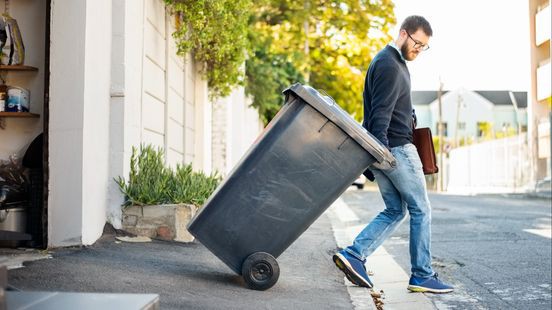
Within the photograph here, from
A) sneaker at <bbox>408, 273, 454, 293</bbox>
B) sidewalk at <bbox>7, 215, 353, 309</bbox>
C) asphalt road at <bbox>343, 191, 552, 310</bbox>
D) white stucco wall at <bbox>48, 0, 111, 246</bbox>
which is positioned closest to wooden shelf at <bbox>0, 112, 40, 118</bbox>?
white stucco wall at <bbox>48, 0, 111, 246</bbox>

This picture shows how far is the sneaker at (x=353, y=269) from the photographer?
17.7 feet

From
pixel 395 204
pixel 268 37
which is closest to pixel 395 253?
pixel 395 204

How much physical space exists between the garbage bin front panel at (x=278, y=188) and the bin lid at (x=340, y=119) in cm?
5

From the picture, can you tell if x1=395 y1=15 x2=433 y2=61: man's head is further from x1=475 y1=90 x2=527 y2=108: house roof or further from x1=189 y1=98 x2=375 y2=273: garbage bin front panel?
x1=475 y1=90 x2=527 y2=108: house roof

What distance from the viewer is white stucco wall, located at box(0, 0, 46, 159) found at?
255 inches

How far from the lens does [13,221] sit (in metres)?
5.95

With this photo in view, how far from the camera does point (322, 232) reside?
9.53 m

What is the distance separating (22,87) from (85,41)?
3.63 feet

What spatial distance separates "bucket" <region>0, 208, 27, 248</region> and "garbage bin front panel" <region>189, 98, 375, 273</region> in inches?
73.0

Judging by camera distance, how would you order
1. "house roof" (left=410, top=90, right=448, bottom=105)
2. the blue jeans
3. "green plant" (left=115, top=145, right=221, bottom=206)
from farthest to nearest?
1. "house roof" (left=410, top=90, right=448, bottom=105)
2. "green plant" (left=115, top=145, right=221, bottom=206)
3. the blue jeans

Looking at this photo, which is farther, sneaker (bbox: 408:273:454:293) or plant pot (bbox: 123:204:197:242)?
plant pot (bbox: 123:204:197:242)

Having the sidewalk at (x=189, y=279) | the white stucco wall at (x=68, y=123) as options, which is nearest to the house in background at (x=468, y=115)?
the sidewalk at (x=189, y=279)

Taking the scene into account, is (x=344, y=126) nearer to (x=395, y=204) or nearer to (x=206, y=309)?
(x=395, y=204)

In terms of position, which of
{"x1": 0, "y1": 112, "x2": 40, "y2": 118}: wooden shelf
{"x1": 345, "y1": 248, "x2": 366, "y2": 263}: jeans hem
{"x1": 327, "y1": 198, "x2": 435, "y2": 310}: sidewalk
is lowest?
{"x1": 327, "y1": 198, "x2": 435, "y2": 310}: sidewalk
